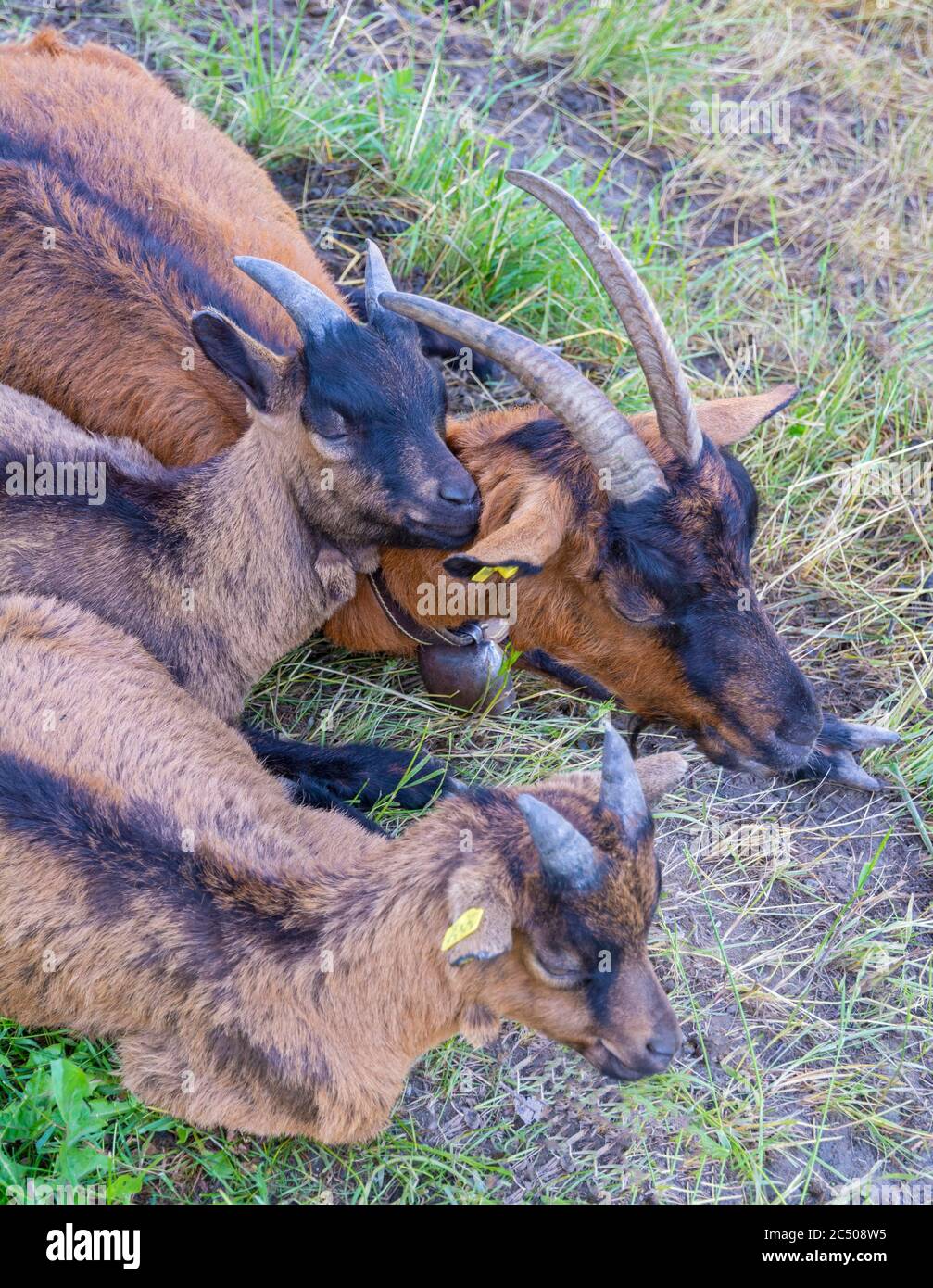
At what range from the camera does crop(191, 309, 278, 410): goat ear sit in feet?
15.4

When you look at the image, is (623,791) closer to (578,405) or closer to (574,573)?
(574,573)

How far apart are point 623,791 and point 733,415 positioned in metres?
2.27

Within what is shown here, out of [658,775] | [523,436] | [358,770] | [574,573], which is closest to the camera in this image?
[658,775]

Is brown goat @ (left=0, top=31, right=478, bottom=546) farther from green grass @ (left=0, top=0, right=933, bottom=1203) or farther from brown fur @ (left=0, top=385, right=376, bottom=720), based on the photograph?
green grass @ (left=0, top=0, right=933, bottom=1203)

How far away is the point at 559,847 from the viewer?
11.6 ft

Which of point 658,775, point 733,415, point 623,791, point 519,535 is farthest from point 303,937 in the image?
point 733,415

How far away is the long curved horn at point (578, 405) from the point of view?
471 centimetres

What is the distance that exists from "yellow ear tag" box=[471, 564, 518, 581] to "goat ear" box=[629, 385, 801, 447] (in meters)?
0.88

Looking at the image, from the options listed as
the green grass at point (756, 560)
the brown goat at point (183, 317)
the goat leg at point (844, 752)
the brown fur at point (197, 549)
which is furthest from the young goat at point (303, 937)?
the goat leg at point (844, 752)

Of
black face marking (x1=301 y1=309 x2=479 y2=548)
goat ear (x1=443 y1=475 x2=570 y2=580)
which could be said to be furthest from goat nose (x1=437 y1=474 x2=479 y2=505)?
goat ear (x1=443 y1=475 x2=570 y2=580)

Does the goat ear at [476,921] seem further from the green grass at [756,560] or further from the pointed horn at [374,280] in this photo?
the pointed horn at [374,280]
